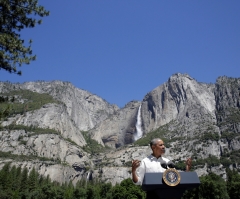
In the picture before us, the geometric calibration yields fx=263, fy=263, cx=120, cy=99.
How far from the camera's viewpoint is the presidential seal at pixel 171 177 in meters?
4.58

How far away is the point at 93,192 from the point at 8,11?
231 feet

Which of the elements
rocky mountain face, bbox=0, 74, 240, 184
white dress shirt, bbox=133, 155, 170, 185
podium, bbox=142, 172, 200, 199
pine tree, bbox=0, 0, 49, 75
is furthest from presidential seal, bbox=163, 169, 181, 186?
rocky mountain face, bbox=0, 74, 240, 184

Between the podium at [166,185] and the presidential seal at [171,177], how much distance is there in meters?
0.07

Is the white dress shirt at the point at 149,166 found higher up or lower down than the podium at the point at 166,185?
higher up

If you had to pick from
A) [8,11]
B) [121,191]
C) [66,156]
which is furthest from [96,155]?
[8,11]

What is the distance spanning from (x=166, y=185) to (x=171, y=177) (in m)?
0.16

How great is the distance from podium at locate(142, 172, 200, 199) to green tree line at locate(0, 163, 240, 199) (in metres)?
44.7

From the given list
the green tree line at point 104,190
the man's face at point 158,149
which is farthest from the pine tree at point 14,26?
the green tree line at point 104,190

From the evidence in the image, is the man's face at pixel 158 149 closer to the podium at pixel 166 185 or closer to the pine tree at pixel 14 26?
the podium at pixel 166 185

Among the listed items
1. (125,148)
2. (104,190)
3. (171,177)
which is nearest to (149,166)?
(171,177)

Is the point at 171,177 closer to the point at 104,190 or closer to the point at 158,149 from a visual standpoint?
the point at 158,149

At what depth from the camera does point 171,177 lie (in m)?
4.63

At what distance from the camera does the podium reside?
4.61 meters

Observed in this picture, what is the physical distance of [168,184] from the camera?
4559 millimetres
